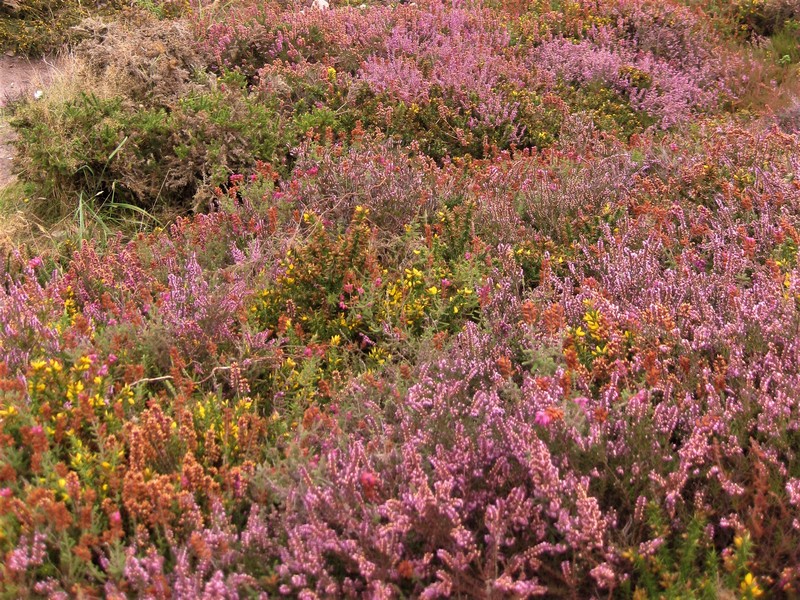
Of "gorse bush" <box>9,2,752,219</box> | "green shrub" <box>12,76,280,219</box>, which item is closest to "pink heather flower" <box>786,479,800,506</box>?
"gorse bush" <box>9,2,752,219</box>

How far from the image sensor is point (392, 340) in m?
3.21

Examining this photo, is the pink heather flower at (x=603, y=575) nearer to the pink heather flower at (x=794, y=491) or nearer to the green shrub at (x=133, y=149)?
the pink heather flower at (x=794, y=491)

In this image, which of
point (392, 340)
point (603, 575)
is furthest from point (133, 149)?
point (603, 575)

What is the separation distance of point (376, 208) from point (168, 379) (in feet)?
5.71

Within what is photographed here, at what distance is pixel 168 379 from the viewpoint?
114 inches

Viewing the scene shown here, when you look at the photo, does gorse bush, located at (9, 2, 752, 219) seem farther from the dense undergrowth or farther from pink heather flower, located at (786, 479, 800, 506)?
pink heather flower, located at (786, 479, 800, 506)

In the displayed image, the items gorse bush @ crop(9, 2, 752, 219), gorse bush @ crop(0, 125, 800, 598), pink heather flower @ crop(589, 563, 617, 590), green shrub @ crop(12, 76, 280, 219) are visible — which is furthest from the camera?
gorse bush @ crop(9, 2, 752, 219)

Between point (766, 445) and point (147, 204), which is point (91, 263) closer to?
point (147, 204)

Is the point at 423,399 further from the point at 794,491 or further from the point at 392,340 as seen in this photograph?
the point at 794,491

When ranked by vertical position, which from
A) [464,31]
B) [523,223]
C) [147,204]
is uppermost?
[464,31]

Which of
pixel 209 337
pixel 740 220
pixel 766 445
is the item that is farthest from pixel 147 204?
pixel 766 445

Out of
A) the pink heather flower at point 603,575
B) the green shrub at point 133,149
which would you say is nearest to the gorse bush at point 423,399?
the pink heather flower at point 603,575

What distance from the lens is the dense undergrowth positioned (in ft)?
6.45

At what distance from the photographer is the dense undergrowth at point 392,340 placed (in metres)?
1.96
